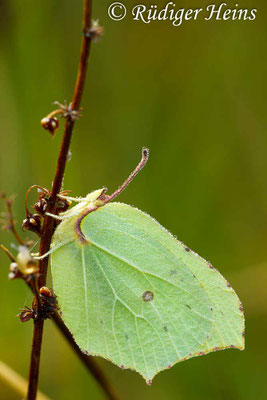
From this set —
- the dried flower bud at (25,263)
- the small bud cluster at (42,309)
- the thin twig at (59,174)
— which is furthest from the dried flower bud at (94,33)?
the small bud cluster at (42,309)

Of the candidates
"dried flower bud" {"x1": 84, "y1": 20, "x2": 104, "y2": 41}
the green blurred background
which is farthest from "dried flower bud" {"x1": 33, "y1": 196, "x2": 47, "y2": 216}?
the green blurred background

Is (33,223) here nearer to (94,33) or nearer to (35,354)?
(35,354)

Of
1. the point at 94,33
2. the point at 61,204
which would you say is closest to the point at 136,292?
the point at 61,204

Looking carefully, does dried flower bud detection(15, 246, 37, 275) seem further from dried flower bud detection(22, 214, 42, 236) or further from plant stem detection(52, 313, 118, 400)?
plant stem detection(52, 313, 118, 400)

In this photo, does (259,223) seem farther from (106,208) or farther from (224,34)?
(106,208)

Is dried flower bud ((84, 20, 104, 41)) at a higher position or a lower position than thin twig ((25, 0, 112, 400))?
higher
